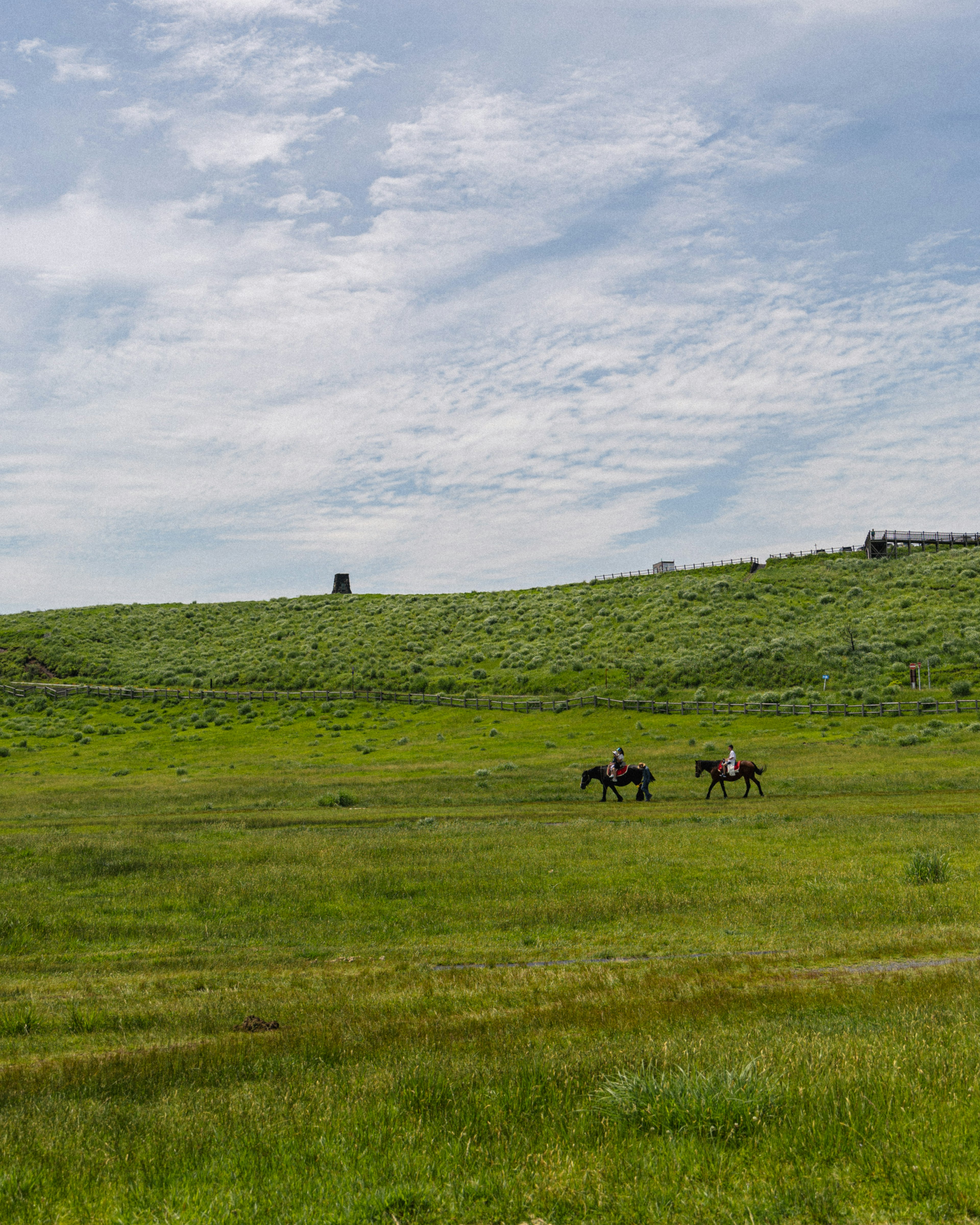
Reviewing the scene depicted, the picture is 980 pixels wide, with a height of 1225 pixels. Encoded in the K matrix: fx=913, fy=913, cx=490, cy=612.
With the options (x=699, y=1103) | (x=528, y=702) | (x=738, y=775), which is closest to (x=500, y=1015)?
(x=699, y=1103)

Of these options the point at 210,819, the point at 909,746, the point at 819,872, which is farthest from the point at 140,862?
the point at 909,746

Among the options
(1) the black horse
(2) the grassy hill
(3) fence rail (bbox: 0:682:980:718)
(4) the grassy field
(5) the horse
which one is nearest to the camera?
(4) the grassy field

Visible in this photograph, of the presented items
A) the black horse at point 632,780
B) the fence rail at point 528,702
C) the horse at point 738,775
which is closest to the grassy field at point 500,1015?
the horse at point 738,775

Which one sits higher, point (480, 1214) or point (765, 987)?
point (480, 1214)

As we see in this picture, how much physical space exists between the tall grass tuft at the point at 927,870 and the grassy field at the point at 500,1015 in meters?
0.07

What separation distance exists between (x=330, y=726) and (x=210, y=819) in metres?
38.0

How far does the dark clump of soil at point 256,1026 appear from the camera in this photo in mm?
10742

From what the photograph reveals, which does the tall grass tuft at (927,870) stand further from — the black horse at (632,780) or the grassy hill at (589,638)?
the grassy hill at (589,638)

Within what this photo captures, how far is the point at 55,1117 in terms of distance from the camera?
7.63 metres

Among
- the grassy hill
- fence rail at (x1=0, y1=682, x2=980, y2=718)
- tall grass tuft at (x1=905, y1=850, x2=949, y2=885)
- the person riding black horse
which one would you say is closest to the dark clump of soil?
tall grass tuft at (x1=905, y1=850, x2=949, y2=885)

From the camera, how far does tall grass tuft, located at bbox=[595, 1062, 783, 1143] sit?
20.4 feet

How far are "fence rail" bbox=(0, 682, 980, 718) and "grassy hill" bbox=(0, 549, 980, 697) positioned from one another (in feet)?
10.4

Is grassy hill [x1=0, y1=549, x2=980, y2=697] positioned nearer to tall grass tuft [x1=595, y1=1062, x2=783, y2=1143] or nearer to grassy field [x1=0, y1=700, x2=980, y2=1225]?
grassy field [x1=0, y1=700, x2=980, y2=1225]

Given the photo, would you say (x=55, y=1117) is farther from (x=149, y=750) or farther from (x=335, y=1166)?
(x=149, y=750)
